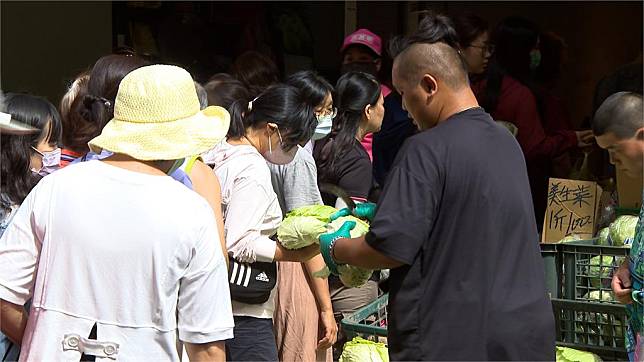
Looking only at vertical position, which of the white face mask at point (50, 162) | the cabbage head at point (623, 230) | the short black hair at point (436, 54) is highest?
the short black hair at point (436, 54)

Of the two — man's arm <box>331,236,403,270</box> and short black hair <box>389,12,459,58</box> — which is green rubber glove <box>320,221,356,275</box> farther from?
short black hair <box>389,12,459,58</box>

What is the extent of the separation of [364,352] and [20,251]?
127 cm

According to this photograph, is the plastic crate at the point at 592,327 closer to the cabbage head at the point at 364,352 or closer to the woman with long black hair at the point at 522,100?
the cabbage head at the point at 364,352

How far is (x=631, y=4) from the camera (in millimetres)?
8094

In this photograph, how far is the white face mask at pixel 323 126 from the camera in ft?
16.2

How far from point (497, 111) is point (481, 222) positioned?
306 centimetres

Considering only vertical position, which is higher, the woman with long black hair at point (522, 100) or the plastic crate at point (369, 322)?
the woman with long black hair at point (522, 100)

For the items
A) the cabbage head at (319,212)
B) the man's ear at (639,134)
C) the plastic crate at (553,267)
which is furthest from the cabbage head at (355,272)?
the man's ear at (639,134)

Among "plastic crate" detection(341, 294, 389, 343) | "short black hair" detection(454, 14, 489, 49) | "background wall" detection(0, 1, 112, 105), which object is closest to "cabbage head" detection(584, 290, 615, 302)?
"plastic crate" detection(341, 294, 389, 343)

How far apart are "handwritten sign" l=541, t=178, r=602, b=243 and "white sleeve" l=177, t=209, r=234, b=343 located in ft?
6.85

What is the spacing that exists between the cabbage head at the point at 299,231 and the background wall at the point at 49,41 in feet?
9.91

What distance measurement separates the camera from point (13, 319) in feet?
8.91

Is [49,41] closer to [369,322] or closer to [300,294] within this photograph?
[300,294]

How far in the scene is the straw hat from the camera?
2.67 m
